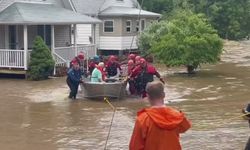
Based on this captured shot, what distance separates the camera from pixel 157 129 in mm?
5637

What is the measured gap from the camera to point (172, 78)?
2672cm

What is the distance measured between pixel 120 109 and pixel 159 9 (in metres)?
36.3

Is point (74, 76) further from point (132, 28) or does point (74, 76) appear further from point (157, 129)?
point (132, 28)

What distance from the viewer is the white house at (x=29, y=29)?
26250mm

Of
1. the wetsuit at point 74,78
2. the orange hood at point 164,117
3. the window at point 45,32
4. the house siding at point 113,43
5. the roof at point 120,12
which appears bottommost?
the wetsuit at point 74,78

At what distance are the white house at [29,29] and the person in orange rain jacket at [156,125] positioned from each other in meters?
20.7

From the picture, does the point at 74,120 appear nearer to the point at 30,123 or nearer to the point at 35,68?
the point at 30,123

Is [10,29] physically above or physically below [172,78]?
above

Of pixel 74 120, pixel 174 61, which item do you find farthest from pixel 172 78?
pixel 74 120

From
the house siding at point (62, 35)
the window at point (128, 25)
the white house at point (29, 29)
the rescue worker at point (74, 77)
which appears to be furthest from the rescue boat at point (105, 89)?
the window at point (128, 25)

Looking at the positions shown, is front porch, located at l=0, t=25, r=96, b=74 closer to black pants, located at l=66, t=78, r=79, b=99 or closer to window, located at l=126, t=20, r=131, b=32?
window, located at l=126, t=20, r=131, b=32

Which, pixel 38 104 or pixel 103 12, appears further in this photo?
pixel 103 12

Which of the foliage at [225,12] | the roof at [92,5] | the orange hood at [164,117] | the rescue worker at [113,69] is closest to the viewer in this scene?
the orange hood at [164,117]

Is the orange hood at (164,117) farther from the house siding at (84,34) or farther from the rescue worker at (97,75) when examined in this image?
the house siding at (84,34)
